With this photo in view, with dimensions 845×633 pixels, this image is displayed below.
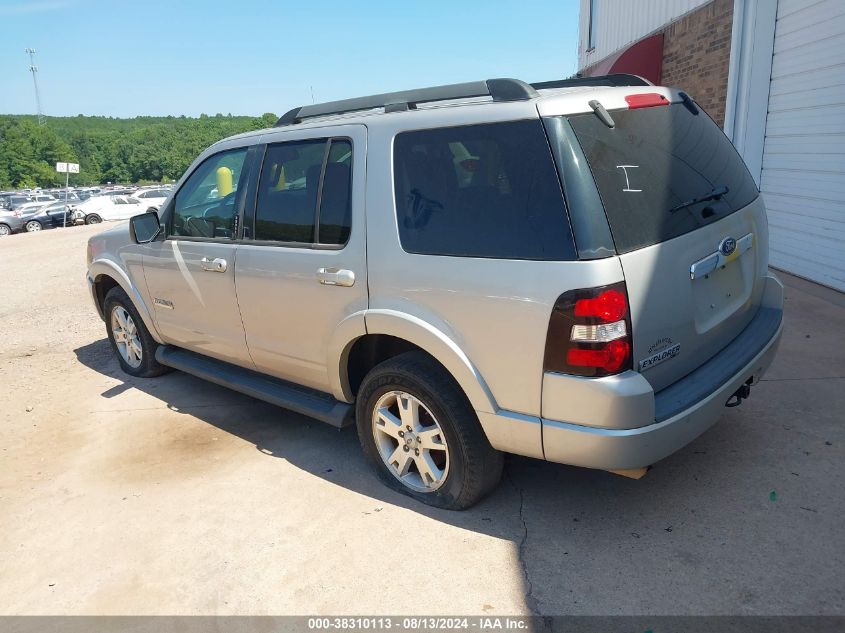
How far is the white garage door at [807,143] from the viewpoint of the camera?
6387 millimetres

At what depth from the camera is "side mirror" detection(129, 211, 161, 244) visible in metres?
4.55

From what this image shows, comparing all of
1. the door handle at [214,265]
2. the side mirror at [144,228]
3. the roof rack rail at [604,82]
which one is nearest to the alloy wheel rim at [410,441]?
the door handle at [214,265]

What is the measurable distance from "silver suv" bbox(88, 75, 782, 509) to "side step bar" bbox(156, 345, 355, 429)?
21 mm

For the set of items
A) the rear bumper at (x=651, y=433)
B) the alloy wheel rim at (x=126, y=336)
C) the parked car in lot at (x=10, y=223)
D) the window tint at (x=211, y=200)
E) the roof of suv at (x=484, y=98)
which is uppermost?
the roof of suv at (x=484, y=98)

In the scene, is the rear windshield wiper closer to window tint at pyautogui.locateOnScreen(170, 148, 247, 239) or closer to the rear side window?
the rear side window

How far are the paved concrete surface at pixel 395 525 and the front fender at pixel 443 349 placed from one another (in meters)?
0.70

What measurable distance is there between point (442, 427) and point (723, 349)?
1.40m

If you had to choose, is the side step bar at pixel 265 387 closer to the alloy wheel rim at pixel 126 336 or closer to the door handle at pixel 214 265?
the alloy wheel rim at pixel 126 336

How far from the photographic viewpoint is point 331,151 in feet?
11.3

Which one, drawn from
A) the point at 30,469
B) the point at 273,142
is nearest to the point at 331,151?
the point at 273,142

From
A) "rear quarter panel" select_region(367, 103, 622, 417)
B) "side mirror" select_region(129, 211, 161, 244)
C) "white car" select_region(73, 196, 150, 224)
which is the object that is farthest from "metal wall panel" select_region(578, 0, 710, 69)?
"white car" select_region(73, 196, 150, 224)

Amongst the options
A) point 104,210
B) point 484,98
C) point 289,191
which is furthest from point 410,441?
point 104,210

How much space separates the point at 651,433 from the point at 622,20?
11.0 metres

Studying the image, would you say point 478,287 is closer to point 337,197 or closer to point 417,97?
point 337,197
